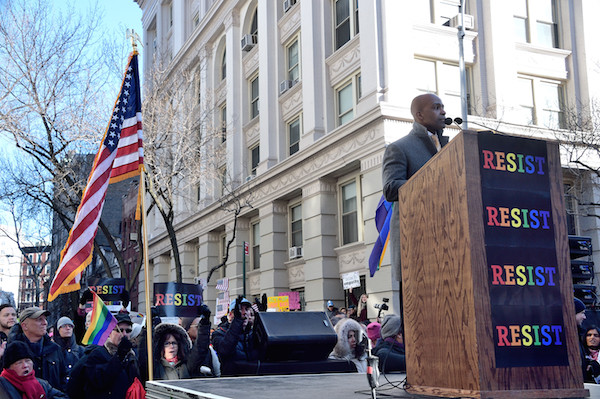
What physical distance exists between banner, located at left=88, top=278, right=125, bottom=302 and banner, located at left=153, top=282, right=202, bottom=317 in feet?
12.4

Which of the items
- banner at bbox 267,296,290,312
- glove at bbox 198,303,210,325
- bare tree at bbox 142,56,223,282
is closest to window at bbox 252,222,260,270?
bare tree at bbox 142,56,223,282

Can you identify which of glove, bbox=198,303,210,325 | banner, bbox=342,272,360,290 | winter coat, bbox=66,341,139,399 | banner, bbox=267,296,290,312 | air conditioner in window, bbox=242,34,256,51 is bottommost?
winter coat, bbox=66,341,139,399

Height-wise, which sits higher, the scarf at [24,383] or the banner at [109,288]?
the banner at [109,288]

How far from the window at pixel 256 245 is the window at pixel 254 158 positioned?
2249mm

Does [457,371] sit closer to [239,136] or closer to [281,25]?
[281,25]

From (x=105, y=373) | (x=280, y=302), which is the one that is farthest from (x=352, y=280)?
(x=105, y=373)

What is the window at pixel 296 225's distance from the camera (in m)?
25.4

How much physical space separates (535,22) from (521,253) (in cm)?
2084

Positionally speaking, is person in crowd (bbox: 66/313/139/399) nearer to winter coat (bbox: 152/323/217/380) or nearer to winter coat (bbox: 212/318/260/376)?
winter coat (bbox: 152/323/217/380)

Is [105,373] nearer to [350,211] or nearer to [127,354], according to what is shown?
[127,354]

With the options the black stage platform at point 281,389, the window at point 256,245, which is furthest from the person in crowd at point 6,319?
the window at point 256,245

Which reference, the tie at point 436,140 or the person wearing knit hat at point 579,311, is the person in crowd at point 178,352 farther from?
the person wearing knit hat at point 579,311

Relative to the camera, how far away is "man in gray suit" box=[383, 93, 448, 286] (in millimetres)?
4762

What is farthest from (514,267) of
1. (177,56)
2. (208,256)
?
(177,56)
